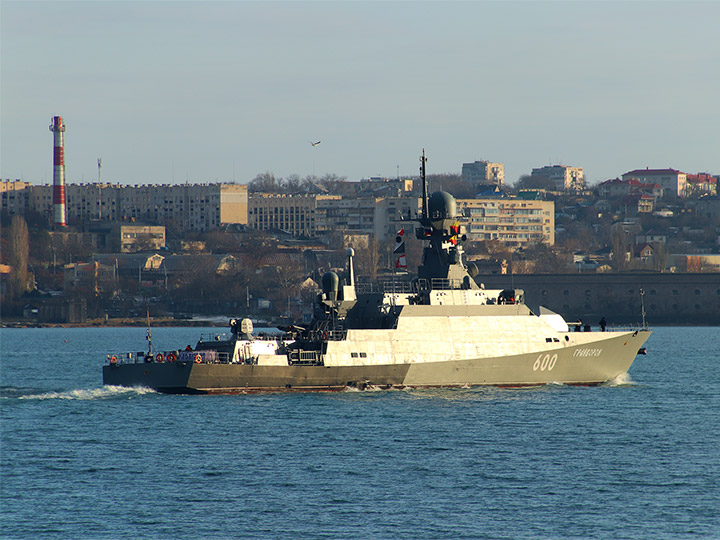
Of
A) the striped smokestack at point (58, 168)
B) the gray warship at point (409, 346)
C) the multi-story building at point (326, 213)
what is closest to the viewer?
the gray warship at point (409, 346)

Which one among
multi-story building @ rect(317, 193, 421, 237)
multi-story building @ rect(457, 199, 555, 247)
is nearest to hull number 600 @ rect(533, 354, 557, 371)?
multi-story building @ rect(317, 193, 421, 237)

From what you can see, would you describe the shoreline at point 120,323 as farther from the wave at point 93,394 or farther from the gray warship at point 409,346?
the gray warship at point 409,346

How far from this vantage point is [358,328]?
144 ft

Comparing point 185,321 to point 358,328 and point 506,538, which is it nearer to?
point 358,328

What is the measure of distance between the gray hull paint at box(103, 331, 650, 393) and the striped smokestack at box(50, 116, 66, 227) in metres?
119

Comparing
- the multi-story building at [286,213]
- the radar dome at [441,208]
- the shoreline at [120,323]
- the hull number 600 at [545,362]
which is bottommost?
the shoreline at [120,323]

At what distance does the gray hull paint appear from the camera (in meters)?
40.2

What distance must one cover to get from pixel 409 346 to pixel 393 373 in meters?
1.19

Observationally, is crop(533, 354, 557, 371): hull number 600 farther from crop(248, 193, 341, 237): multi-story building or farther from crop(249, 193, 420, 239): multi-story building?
crop(248, 193, 341, 237): multi-story building

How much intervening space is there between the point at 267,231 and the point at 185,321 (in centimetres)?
4791

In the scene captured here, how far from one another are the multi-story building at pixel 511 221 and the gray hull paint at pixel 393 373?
123453 mm

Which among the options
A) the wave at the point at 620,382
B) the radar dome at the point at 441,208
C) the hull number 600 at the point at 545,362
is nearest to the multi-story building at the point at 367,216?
the wave at the point at 620,382

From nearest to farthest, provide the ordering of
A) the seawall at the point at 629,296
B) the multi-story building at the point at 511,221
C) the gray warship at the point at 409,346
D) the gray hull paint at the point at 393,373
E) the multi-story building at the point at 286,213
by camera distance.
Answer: the gray hull paint at the point at 393,373 → the gray warship at the point at 409,346 → the seawall at the point at 629,296 → the multi-story building at the point at 511,221 → the multi-story building at the point at 286,213

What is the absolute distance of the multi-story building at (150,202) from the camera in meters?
181
